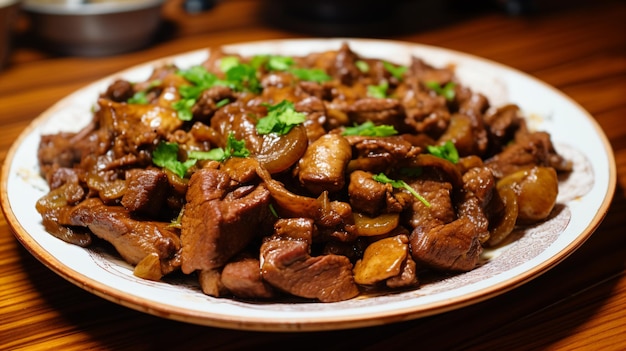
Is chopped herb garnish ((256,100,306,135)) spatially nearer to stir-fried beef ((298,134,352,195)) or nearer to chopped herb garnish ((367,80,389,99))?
stir-fried beef ((298,134,352,195))

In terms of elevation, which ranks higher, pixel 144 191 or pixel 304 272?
pixel 144 191

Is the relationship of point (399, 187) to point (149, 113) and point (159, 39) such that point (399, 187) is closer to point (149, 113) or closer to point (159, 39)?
point (149, 113)

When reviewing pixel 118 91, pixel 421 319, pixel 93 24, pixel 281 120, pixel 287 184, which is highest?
pixel 281 120

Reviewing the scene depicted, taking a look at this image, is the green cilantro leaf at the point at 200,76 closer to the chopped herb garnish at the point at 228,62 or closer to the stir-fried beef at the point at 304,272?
the chopped herb garnish at the point at 228,62

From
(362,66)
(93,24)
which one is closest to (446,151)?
(362,66)

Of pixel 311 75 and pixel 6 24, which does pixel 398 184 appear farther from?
pixel 6 24

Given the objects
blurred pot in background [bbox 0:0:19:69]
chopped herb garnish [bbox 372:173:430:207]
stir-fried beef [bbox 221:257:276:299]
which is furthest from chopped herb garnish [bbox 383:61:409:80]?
blurred pot in background [bbox 0:0:19:69]

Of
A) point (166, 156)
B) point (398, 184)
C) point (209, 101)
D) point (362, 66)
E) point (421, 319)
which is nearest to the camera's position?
point (421, 319)
